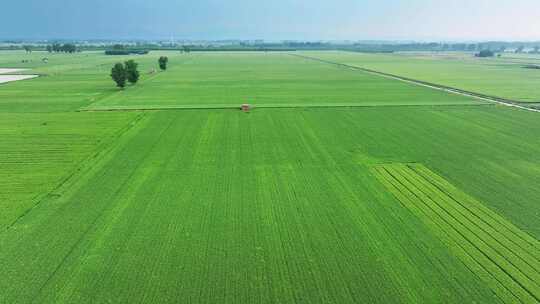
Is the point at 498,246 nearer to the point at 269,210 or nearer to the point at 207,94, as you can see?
the point at 269,210

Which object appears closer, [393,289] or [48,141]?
[393,289]

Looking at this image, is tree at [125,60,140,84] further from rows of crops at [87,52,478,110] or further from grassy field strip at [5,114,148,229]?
grassy field strip at [5,114,148,229]

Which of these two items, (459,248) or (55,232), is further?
(55,232)

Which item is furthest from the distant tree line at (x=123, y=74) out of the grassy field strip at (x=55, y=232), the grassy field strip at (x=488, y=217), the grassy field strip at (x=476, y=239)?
the grassy field strip at (x=488, y=217)

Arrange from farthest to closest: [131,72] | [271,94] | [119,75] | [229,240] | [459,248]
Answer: [131,72], [119,75], [271,94], [229,240], [459,248]

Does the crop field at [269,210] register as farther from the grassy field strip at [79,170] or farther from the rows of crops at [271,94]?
the rows of crops at [271,94]

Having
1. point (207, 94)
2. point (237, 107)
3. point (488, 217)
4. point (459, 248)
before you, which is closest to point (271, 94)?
point (207, 94)

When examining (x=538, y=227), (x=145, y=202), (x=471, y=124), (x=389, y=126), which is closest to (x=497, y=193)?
(x=538, y=227)

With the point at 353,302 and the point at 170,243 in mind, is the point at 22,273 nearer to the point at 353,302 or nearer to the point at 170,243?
the point at 170,243
